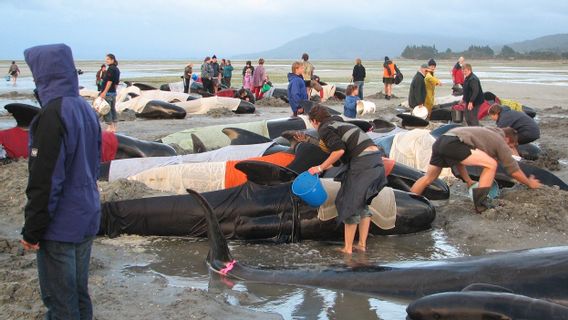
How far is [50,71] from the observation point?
3955 millimetres

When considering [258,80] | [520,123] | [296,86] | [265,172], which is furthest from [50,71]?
[258,80]

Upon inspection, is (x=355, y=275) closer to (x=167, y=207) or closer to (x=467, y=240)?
(x=467, y=240)

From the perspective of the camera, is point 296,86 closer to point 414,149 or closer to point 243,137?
point 243,137

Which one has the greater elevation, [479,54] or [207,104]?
[207,104]

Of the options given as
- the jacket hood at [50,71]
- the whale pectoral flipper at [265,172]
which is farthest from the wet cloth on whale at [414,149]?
the jacket hood at [50,71]

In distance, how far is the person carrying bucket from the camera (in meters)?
7.68

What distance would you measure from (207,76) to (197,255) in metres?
21.3

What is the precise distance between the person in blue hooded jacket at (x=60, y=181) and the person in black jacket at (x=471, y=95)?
12.8 meters

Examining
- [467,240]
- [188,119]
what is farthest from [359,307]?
[188,119]

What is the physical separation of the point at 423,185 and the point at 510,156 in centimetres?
123

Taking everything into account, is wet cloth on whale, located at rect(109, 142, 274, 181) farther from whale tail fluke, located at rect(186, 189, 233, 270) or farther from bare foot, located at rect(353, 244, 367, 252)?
whale tail fluke, located at rect(186, 189, 233, 270)

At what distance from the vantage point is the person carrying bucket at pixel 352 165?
7.68 m

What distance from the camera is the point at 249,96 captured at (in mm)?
25328

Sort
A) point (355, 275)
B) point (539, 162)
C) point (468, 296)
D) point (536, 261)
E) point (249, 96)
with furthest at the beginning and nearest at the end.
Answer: point (249, 96), point (539, 162), point (355, 275), point (536, 261), point (468, 296)
